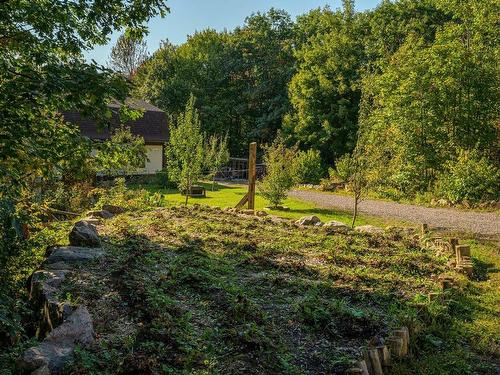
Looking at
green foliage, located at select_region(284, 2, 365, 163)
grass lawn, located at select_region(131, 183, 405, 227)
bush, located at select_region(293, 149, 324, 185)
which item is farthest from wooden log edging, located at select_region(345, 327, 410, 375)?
green foliage, located at select_region(284, 2, 365, 163)

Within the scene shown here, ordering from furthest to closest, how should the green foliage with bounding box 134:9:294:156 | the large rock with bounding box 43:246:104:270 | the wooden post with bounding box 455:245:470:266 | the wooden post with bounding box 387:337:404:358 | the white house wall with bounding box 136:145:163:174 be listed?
the green foliage with bounding box 134:9:294:156 < the white house wall with bounding box 136:145:163:174 < the wooden post with bounding box 455:245:470:266 < the large rock with bounding box 43:246:104:270 < the wooden post with bounding box 387:337:404:358

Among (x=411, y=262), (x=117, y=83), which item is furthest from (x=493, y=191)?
(x=117, y=83)

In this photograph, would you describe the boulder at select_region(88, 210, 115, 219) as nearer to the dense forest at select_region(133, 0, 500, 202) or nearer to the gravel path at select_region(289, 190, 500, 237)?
the dense forest at select_region(133, 0, 500, 202)

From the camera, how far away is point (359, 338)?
5.09 m

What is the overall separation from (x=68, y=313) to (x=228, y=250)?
14.0 ft

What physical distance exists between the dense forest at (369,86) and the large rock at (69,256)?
24.7 feet

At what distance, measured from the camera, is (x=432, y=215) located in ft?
48.8

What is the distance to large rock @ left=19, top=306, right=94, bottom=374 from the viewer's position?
3828 mm

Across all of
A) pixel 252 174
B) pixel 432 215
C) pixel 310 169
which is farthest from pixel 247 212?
pixel 310 169

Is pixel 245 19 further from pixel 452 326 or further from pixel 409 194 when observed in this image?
→ pixel 452 326

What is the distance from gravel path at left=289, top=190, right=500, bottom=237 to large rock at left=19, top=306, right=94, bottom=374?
1046 cm

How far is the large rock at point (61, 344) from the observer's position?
3.83 meters

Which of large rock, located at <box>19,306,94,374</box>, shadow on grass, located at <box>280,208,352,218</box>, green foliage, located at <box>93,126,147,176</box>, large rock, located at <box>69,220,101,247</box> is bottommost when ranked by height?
shadow on grass, located at <box>280,208,352,218</box>

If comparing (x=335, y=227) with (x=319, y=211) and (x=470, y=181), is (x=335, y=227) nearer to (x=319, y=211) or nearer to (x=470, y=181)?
(x=319, y=211)
